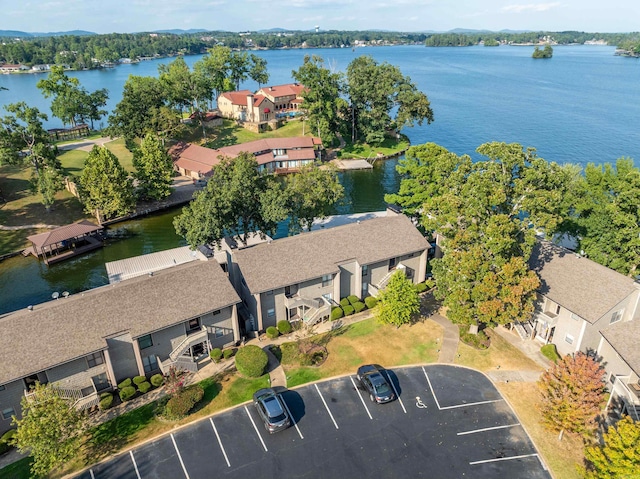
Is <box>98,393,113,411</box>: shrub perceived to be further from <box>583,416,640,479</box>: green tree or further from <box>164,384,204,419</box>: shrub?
<box>583,416,640,479</box>: green tree

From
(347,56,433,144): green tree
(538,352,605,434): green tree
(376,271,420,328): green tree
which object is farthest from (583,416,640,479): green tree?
(347,56,433,144): green tree

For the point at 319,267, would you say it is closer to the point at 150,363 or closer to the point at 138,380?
the point at 150,363

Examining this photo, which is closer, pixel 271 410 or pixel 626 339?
pixel 271 410

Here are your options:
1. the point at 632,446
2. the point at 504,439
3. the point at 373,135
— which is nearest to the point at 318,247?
the point at 504,439

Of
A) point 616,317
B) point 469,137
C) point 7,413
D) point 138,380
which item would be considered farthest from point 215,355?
point 469,137

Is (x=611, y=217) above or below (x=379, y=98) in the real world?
below

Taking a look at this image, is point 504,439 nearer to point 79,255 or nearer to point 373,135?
point 79,255
